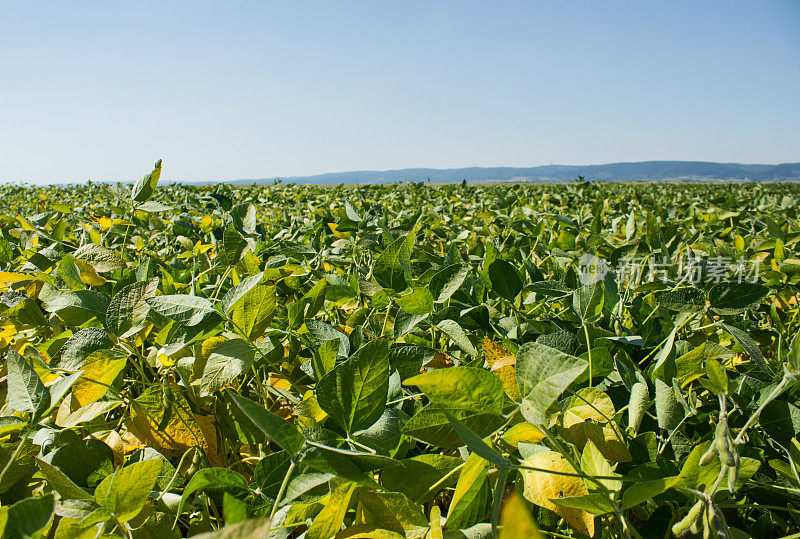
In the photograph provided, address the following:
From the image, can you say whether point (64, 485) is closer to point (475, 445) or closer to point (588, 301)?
point (475, 445)

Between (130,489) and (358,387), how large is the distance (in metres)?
0.25

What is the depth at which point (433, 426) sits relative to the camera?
0.52 m

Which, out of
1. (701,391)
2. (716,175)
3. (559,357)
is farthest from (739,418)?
(716,175)

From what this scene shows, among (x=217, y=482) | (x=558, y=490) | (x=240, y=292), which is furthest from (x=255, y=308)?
(x=558, y=490)

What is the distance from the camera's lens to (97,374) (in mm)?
706

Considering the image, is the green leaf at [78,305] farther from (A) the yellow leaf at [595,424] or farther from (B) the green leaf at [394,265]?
(A) the yellow leaf at [595,424]

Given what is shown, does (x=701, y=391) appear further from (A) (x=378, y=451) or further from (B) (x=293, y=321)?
(B) (x=293, y=321)

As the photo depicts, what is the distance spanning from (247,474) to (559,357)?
1.89 feet

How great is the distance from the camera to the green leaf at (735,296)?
77cm

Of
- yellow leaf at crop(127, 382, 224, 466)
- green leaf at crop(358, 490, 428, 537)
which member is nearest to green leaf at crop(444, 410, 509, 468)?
green leaf at crop(358, 490, 428, 537)

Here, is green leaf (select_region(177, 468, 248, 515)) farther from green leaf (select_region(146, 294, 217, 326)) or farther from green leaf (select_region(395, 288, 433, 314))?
green leaf (select_region(395, 288, 433, 314))

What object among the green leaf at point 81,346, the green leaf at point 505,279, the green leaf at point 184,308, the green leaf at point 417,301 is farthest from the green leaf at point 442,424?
the green leaf at point 81,346

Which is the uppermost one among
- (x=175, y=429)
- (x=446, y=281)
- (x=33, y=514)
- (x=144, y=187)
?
(x=144, y=187)

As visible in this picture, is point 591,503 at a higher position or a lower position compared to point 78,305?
lower
